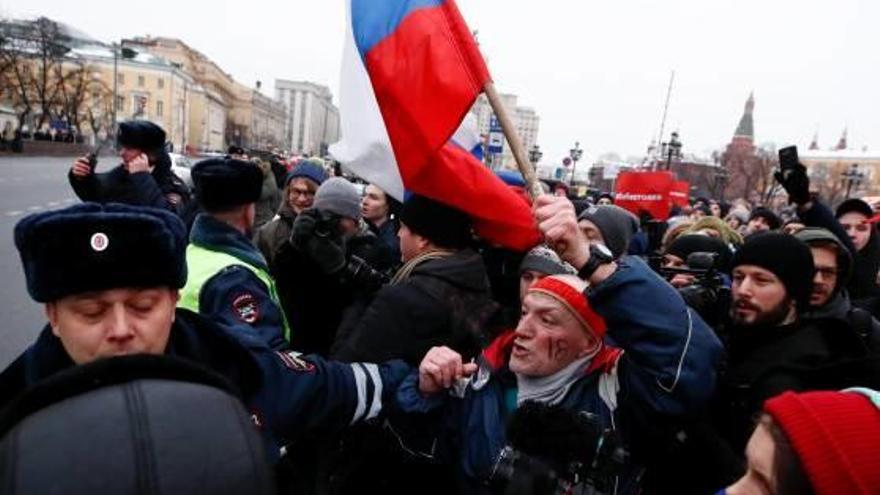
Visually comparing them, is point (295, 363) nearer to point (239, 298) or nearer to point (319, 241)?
point (239, 298)

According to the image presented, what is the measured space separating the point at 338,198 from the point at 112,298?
2691mm

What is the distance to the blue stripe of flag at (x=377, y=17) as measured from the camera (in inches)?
93.0

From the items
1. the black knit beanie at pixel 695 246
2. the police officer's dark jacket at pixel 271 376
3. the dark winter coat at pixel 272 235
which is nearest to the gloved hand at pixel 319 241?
the police officer's dark jacket at pixel 271 376

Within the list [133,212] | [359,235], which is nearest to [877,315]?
[359,235]

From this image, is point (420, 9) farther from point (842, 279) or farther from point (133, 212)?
point (842, 279)

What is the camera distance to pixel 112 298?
1318 millimetres

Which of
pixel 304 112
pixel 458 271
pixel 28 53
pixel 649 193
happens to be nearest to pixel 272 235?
pixel 458 271

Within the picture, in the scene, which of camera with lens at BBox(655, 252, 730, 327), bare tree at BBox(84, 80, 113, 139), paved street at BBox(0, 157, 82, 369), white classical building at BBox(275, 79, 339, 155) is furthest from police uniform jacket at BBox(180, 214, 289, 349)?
white classical building at BBox(275, 79, 339, 155)

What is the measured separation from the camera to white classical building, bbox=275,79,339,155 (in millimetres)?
151512

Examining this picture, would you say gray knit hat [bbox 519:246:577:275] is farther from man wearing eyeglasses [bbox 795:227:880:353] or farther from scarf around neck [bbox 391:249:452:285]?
man wearing eyeglasses [bbox 795:227:880:353]

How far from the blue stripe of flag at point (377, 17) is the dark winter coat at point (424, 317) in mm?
885

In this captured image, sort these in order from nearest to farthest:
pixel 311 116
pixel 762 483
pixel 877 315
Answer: pixel 762 483 → pixel 877 315 → pixel 311 116

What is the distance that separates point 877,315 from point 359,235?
3277mm

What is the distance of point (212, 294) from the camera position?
2080mm
